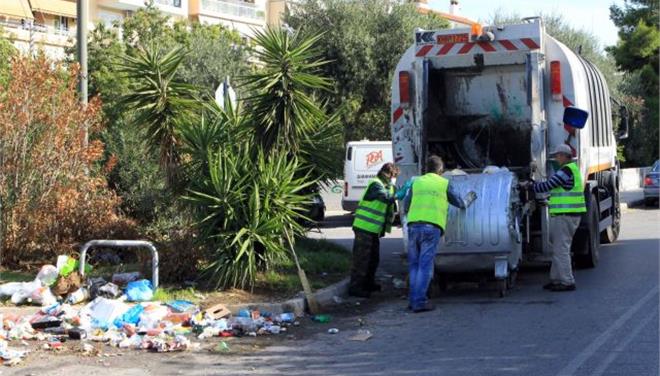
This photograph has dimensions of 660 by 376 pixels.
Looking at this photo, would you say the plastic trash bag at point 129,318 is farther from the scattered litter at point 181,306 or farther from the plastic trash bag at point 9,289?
the plastic trash bag at point 9,289

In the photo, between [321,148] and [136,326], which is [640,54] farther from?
[136,326]

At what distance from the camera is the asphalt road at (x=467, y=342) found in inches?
264

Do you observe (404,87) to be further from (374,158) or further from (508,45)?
(374,158)

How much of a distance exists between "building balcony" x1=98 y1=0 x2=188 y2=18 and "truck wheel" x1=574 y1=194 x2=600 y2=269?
3695 cm

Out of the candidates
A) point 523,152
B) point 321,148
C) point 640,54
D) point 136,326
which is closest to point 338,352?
point 136,326

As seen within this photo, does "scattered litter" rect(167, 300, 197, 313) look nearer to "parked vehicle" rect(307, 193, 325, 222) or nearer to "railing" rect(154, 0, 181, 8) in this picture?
"parked vehicle" rect(307, 193, 325, 222)

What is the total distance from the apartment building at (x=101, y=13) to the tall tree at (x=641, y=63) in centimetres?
1777

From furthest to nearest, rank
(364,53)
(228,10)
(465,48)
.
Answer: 1. (228,10)
2. (364,53)
3. (465,48)

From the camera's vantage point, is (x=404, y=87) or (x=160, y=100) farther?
(x=404, y=87)

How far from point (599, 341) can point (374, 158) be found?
13773mm

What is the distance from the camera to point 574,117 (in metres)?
10.6

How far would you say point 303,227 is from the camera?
10.7m

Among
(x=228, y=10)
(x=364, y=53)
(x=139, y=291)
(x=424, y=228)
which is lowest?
(x=139, y=291)

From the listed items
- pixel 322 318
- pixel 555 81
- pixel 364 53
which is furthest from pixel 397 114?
pixel 364 53
